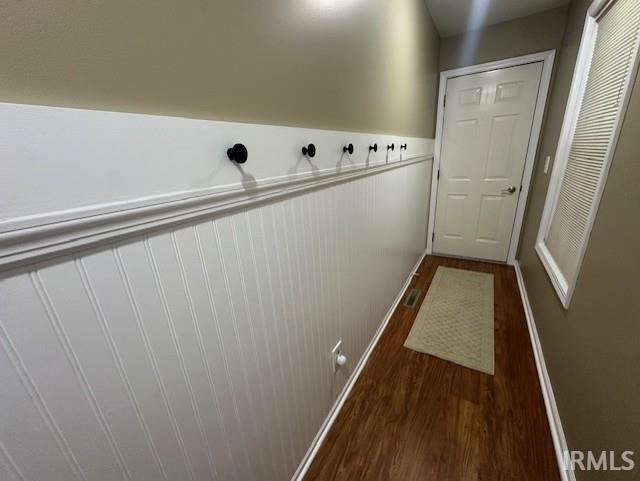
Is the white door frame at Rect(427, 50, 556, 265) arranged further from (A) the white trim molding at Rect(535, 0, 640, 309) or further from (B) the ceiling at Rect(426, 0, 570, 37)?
(A) the white trim molding at Rect(535, 0, 640, 309)

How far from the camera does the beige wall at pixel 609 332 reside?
766 millimetres

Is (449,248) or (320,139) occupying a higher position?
(320,139)

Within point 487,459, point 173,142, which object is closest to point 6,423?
point 173,142

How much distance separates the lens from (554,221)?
1764 millimetres

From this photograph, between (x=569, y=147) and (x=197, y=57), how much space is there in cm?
228

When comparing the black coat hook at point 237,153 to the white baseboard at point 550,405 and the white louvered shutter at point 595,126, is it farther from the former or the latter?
the white baseboard at point 550,405

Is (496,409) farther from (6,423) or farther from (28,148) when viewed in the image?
(28,148)

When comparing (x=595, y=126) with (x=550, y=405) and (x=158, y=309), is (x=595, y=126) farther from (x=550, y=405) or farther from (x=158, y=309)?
(x=158, y=309)

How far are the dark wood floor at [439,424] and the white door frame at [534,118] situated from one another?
1.49 metres

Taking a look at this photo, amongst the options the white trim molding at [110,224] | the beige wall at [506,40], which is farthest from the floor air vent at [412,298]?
the beige wall at [506,40]

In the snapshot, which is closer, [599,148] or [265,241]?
[265,241]

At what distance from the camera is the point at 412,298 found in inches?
89.6

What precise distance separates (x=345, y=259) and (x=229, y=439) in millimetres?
769
